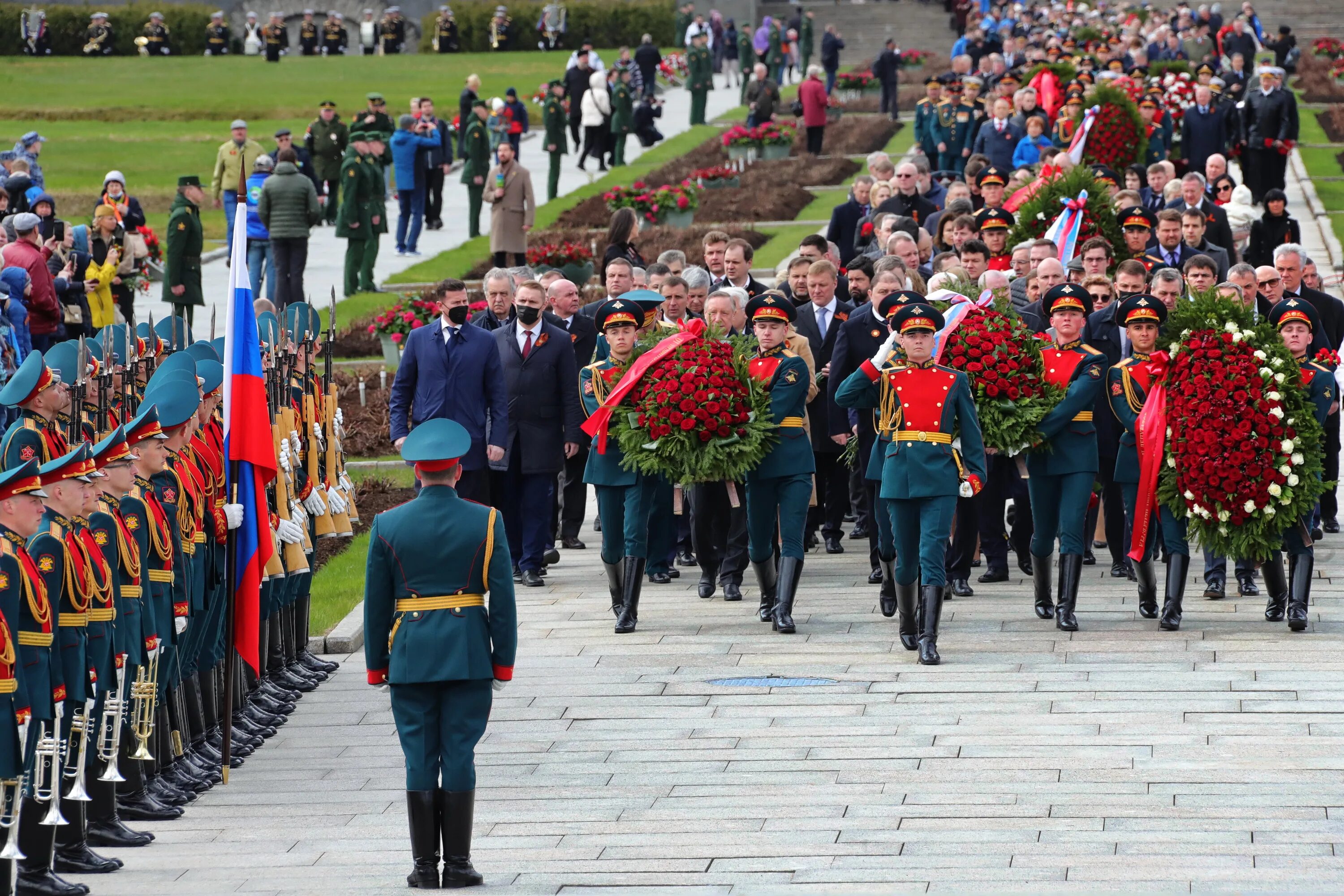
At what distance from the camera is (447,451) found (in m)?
8.47

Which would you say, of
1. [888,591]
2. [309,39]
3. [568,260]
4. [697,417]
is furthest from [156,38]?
[888,591]

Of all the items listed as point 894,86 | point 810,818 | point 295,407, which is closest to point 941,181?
point 295,407

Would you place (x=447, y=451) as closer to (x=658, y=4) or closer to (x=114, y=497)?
(x=114, y=497)

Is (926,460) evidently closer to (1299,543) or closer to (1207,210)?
(1299,543)

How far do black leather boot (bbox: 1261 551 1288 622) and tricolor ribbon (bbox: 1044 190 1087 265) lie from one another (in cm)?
581

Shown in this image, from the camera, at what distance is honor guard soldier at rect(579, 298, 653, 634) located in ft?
43.0

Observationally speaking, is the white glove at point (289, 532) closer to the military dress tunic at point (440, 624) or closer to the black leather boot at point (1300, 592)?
the military dress tunic at point (440, 624)

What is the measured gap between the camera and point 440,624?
8.41 m

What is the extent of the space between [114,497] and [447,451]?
1.66 meters

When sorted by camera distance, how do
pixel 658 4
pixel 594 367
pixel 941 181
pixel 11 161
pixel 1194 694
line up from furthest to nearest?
pixel 658 4
pixel 11 161
pixel 941 181
pixel 594 367
pixel 1194 694

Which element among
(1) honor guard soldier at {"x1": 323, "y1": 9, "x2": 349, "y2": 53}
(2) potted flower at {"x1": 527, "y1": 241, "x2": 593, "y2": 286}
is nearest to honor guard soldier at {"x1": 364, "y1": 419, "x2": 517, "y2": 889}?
(2) potted flower at {"x1": 527, "y1": 241, "x2": 593, "y2": 286}

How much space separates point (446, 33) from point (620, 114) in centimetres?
3679

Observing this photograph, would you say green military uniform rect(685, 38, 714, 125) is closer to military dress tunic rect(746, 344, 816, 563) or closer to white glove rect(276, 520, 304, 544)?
military dress tunic rect(746, 344, 816, 563)

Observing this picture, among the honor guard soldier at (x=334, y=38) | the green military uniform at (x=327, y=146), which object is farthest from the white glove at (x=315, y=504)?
the honor guard soldier at (x=334, y=38)
